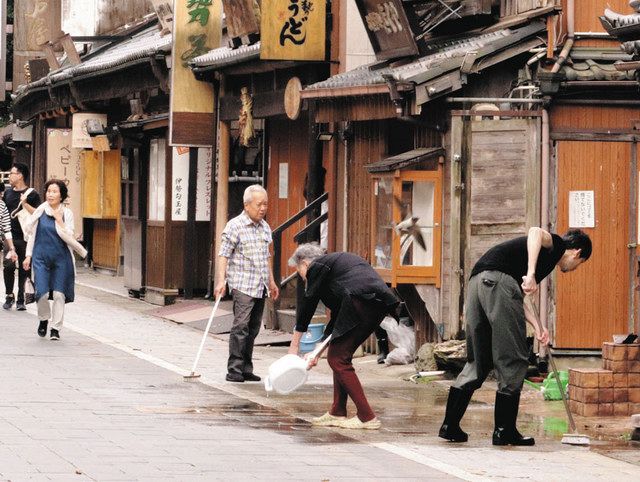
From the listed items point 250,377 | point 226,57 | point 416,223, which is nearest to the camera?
point 250,377

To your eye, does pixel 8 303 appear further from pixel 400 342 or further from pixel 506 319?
pixel 506 319

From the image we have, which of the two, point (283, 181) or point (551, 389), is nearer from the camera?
point (551, 389)

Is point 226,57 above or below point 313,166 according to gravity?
above

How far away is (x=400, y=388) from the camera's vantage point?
14.5 meters

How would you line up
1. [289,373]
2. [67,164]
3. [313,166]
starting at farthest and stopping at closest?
[67,164] < [313,166] < [289,373]

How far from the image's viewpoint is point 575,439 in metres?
11.0

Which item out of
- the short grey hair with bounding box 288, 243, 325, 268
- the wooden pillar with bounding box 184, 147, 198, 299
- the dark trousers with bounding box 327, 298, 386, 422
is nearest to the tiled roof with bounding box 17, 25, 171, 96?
the wooden pillar with bounding box 184, 147, 198, 299

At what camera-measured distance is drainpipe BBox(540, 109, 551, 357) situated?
14.7 m

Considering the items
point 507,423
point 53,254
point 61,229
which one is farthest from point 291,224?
point 507,423

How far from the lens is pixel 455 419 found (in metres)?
11.0

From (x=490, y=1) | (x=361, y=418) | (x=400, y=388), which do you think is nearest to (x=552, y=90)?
(x=490, y=1)

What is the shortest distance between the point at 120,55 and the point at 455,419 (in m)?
17.8

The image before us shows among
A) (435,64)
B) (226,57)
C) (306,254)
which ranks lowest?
(306,254)

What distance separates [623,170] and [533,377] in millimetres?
2202
